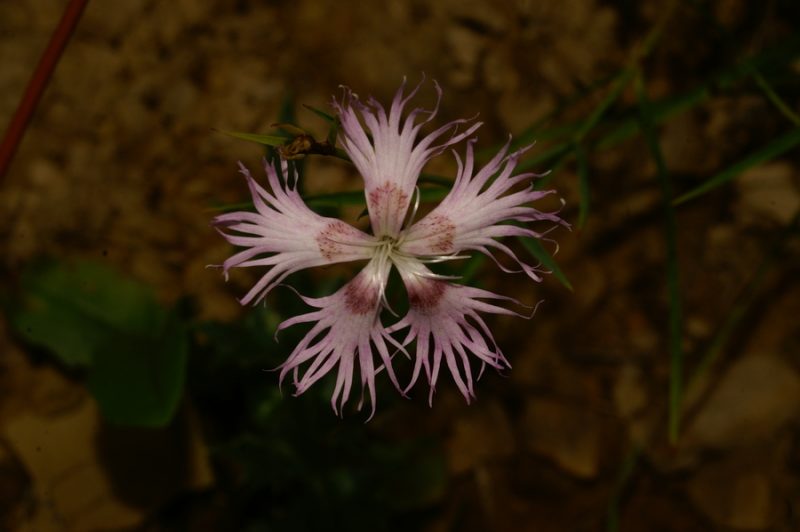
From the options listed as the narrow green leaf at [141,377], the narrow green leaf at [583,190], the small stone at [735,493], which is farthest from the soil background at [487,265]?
the narrow green leaf at [583,190]

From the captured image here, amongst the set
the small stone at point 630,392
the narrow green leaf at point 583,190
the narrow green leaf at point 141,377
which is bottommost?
the narrow green leaf at point 141,377

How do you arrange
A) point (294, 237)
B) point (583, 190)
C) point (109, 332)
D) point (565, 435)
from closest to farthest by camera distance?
point (294, 237), point (583, 190), point (109, 332), point (565, 435)

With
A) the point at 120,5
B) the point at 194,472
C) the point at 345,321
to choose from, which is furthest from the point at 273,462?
the point at 120,5

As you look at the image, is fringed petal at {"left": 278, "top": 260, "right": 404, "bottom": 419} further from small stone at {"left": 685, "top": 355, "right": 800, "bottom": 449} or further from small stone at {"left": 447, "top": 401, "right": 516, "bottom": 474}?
small stone at {"left": 685, "top": 355, "right": 800, "bottom": 449}

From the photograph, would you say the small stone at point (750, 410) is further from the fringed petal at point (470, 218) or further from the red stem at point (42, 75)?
the red stem at point (42, 75)

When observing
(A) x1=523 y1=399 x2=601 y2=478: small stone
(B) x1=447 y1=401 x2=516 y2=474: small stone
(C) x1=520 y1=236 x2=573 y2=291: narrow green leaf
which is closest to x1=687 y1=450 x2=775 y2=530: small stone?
(A) x1=523 y1=399 x2=601 y2=478: small stone

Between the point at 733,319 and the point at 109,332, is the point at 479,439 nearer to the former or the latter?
the point at 733,319

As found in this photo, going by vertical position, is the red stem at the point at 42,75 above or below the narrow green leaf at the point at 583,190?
below

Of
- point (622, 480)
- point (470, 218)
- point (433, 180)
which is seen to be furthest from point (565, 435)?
point (470, 218)

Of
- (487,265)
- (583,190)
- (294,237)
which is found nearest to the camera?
(294,237)
